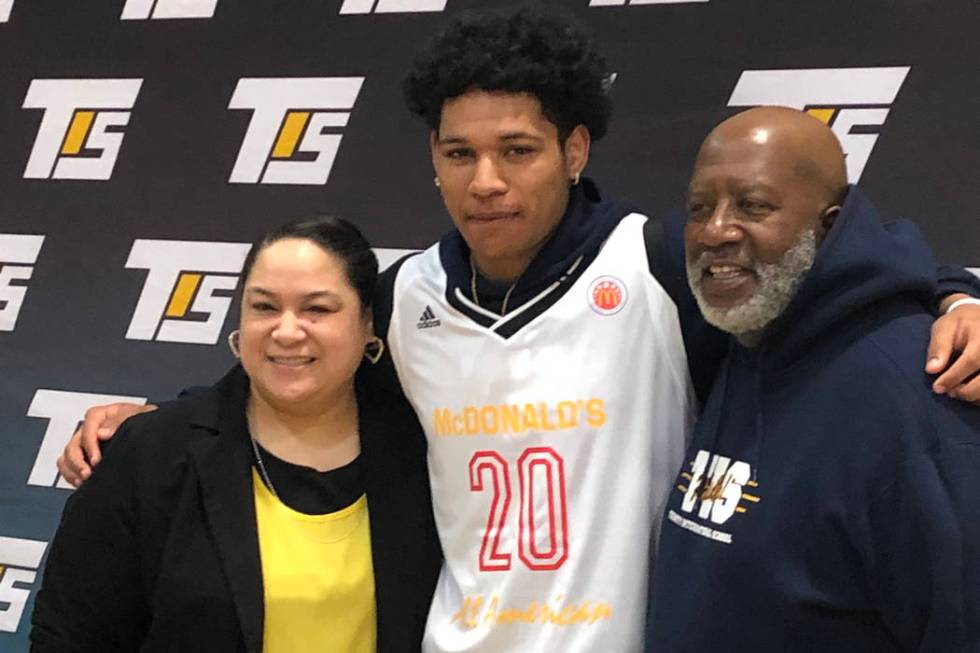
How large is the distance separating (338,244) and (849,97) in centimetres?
97

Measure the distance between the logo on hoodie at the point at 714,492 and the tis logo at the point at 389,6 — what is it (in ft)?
3.85

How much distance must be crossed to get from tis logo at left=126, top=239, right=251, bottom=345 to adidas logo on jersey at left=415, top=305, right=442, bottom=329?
0.77 m

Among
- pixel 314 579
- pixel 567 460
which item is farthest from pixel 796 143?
pixel 314 579

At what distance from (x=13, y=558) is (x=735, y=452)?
6.33 ft

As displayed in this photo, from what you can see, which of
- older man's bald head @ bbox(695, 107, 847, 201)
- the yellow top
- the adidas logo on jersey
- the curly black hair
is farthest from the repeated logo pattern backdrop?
the yellow top

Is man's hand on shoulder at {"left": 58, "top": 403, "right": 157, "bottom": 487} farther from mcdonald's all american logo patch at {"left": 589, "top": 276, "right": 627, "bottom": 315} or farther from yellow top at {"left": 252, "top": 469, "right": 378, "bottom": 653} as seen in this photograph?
mcdonald's all american logo patch at {"left": 589, "top": 276, "right": 627, "bottom": 315}

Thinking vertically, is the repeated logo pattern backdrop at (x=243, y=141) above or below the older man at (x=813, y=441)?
above

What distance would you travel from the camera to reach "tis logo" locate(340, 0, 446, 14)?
201cm

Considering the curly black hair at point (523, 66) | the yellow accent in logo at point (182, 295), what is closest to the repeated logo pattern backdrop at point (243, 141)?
the yellow accent in logo at point (182, 295)

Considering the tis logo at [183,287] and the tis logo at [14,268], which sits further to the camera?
the tis logo at [14,268]

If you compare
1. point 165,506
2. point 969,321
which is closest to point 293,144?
point 165,506

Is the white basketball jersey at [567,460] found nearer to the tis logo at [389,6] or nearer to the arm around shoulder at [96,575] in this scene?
the arm around shoulder at [96,575]

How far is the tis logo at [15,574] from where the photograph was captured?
237cm

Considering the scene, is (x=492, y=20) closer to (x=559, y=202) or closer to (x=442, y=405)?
(x=559, y=202)
